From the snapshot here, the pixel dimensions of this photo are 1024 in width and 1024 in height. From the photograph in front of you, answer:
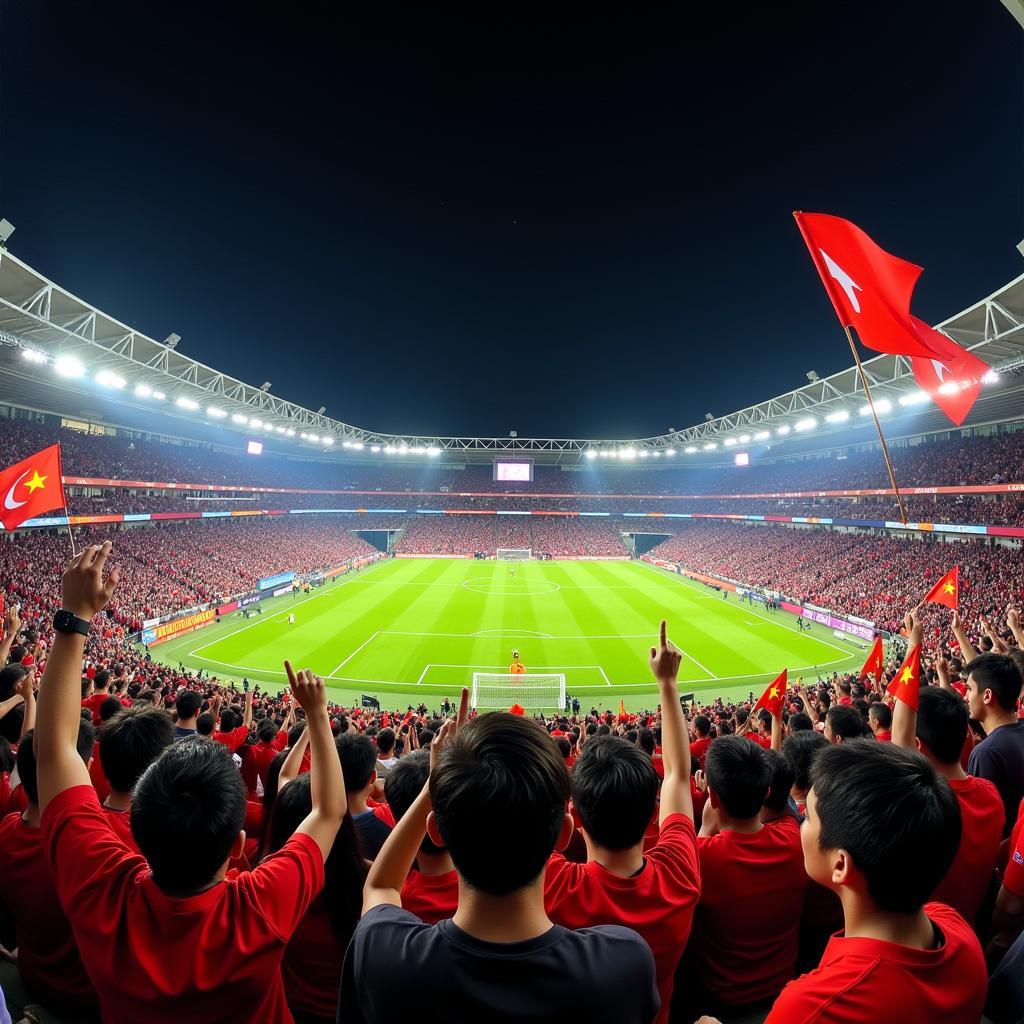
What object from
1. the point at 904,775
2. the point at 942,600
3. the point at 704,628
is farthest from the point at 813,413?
the point at 904,775

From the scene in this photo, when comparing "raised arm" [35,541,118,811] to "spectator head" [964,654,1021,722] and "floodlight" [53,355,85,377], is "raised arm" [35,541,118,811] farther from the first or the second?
"floodlight" [53,355,85,377]

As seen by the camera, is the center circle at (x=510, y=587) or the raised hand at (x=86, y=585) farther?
the center circle at (x=510, y=587)

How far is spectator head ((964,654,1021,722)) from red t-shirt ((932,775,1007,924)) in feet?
5.58

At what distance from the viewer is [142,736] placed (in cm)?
336

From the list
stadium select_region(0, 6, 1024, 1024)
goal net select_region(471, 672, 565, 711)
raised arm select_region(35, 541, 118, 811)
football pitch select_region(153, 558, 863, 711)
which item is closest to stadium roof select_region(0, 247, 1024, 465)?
stadium select_region(0, 6, 1024, 1024)

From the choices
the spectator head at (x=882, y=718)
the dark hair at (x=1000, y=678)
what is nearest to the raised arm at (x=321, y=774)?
the dark hair at (x=1000, y=678)

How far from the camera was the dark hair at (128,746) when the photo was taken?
10.9 ft

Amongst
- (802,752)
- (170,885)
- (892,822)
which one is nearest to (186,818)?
(170,885)

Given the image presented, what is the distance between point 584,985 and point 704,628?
112 feet

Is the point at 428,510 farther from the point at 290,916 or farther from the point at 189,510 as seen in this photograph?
the point at 290,916

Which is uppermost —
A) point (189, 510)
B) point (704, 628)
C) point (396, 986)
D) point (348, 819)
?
point (189, 510)

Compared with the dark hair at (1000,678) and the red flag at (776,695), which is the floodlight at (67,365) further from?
the dark hair at (1000,678)

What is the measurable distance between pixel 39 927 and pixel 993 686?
6.91 m

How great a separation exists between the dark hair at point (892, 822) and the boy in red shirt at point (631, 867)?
0.61m
